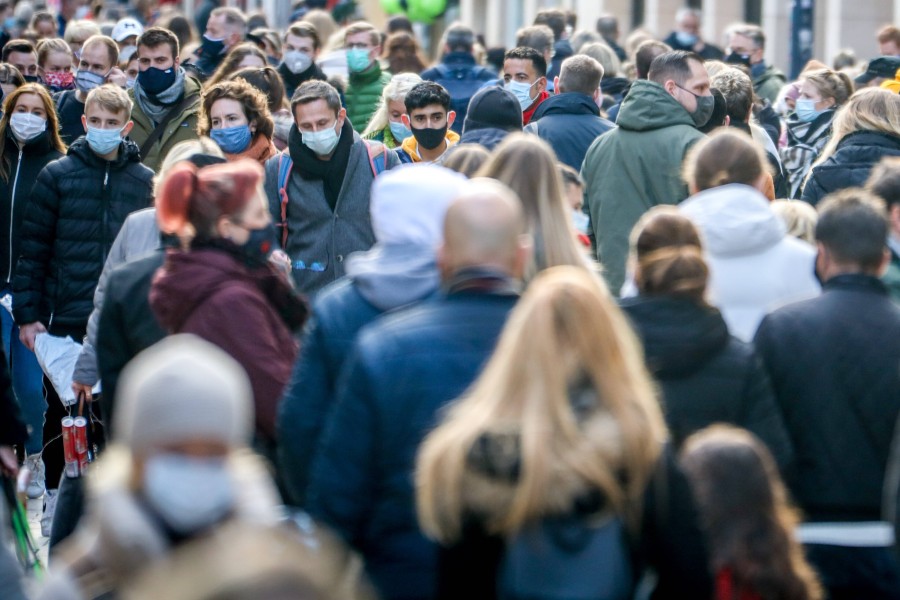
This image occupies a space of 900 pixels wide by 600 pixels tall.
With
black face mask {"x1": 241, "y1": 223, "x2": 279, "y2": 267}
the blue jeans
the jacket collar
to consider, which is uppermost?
black face mask {"x1": 241, "y1": 223, "x2": 279, "y2": 267}

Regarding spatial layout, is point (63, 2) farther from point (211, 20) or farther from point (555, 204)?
point (555, 204)

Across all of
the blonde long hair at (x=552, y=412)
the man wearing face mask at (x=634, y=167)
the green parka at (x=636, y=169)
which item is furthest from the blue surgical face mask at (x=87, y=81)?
the blonde long hair at (x=552, y=412)

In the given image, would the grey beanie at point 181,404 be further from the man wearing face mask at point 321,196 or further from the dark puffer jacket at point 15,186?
the dark puffer jacket at point 15,186

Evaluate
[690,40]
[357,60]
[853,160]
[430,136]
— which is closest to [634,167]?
[853,160]

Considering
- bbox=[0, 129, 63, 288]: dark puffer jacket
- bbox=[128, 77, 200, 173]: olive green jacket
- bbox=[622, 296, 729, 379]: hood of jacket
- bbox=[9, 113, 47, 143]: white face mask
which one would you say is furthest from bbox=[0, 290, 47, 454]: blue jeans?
bbox=[622, 296, 729, 379]: hood of jacket

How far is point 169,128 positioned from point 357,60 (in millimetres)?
2661

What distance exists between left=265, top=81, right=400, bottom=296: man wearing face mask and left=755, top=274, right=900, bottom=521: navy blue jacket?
3.42 metres

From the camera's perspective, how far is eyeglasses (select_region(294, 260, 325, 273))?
834 cm

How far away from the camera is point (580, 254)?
539cm

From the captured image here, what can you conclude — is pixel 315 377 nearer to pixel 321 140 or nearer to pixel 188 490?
pixel 188 490

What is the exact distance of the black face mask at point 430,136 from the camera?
386 inches

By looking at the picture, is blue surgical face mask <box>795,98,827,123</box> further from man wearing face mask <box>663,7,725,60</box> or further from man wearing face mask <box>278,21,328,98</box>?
man wearing face mask <box>663,7,725,60</box>

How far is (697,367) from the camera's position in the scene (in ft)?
16.4

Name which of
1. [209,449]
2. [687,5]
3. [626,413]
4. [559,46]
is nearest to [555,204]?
[626,413]
